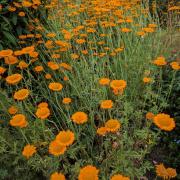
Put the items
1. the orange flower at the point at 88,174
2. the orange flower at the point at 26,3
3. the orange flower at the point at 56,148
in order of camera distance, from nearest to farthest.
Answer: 1. the orange flower at the point at 88,174
2. the orange flower at the point at 56,148
3. the orange flower at the point at 26,3

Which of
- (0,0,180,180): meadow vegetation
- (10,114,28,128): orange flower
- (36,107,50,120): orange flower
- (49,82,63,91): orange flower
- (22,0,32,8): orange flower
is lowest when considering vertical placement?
(0,0,180,180): meadow vegetation

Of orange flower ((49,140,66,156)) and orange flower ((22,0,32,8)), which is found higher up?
orange flower ((22,0,32,8))

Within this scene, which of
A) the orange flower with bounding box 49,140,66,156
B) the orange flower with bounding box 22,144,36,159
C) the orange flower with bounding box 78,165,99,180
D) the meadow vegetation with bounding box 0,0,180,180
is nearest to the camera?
the orange flower with bounding box 78,165,99,180

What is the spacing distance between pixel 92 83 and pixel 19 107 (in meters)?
0.73

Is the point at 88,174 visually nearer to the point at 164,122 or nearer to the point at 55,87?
the point at 164,122

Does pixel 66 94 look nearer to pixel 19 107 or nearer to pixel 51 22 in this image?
pixel 19 107

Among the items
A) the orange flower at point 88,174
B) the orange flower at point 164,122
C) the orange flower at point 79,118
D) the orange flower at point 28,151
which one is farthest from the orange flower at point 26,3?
the orange flower at point 88,174

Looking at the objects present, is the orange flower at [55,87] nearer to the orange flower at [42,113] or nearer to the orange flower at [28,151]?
the orange flower at [42,113]

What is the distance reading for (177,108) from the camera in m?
2.44

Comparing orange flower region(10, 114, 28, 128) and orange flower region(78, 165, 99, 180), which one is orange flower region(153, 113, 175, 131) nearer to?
orange flower region(78, 165, 99, 180)

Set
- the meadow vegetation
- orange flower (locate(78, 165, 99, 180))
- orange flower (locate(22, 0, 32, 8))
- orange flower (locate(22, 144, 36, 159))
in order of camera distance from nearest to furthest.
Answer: orange flower (locate(78, 165, 99, 180)), orange flower (locate(22, 144, 36, 159)), the meadow vegetation, orange flower (locate(22, 0, 32, 8))

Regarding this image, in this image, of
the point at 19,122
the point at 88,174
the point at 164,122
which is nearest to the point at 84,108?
the point at 19,122

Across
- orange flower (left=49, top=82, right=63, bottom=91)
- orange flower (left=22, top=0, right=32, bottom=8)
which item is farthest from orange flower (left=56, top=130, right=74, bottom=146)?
orange flower (left=22, top=0, right=32, bottom=8)

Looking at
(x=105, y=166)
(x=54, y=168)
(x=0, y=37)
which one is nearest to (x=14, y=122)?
(x=54, y=168)
